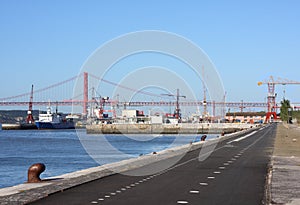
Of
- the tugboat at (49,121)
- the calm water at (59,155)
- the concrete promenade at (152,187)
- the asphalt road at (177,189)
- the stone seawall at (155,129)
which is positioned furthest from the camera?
the tugboat at (49,121)

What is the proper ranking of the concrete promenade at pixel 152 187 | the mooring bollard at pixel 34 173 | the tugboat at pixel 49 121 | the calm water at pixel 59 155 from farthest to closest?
1. the tugboat at pixel 49 121
2. the calm water at pixel 59 155
3. the mooring bollard at pixel 34 173
4. the concrete promenade at pixel 152 187

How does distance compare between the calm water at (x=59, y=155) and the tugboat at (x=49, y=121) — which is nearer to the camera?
the calm water at (x=59, y=155)

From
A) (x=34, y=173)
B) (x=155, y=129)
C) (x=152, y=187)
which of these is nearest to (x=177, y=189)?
(x=152, y=187)

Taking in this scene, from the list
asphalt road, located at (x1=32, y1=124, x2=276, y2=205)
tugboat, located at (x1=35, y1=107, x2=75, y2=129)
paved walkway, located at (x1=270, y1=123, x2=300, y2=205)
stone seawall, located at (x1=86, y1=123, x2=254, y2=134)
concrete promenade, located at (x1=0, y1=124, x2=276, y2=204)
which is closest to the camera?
asphalt road, located at (x1=32, y1=124, x2=276, y2=205)

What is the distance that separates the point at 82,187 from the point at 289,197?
22.3 ft

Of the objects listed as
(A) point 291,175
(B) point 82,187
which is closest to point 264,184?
(A) point 291,175

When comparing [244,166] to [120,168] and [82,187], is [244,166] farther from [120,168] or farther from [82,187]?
[82,187]

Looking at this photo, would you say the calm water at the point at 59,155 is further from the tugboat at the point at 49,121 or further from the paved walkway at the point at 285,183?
the tugboat at the point at 49,121

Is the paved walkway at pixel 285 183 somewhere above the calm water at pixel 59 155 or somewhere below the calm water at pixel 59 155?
above

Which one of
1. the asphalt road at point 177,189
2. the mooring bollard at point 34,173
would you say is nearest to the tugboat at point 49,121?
the asphalt road at point 177,189

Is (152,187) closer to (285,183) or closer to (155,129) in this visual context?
(285,183)

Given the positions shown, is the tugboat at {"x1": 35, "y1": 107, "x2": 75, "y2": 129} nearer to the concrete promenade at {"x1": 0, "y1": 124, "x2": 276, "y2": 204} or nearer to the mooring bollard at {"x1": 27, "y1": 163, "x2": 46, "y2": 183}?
the concrete promenade at {"x1": 0, "y1": 124, "x2": 276, "y2": 204}

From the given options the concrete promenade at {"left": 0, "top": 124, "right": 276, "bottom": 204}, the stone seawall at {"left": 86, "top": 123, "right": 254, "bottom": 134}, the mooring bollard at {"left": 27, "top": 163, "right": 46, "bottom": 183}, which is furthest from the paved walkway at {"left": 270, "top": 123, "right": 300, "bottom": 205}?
the stone seawall at {"left": 86, "top": 123, "right": 254, "bottom": 134}

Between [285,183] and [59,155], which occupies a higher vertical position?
[285,183]
